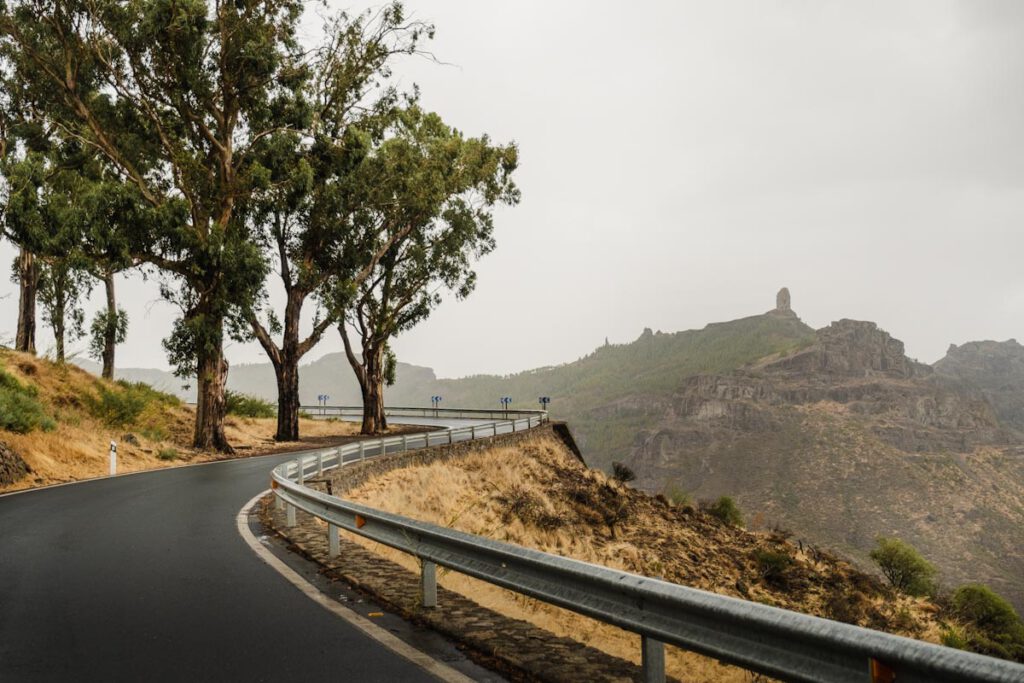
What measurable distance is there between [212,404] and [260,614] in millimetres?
21356

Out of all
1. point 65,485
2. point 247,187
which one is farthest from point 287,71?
point 65,485

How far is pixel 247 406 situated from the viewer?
40000 mm

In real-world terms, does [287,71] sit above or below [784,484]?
above

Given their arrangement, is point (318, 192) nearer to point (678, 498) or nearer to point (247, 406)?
point (247, 406)

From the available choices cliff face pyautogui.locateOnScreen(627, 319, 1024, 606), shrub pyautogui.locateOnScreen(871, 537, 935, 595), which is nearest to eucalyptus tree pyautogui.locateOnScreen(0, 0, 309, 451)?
shrub pyautogui.locateOnScreen(871, 537, 935, 595)

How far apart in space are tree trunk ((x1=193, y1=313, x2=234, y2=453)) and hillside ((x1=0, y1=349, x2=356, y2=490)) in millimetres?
723

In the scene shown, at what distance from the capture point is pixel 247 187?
2503 cm

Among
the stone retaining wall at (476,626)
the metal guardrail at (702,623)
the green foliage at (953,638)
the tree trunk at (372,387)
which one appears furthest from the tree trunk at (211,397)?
the green foliage at (953,638)

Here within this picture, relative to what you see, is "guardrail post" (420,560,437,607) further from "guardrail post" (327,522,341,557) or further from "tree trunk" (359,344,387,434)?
"tree trunk" (359,344,387,434)

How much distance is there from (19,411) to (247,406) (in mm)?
22310

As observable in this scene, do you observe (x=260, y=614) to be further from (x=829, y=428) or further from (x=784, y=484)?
(x=829, y=428)

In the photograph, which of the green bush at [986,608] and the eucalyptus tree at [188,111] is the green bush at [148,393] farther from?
the green bush at [986,608]

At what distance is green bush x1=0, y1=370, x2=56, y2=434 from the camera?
17452 millimetres

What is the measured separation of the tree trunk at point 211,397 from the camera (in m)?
24.7
